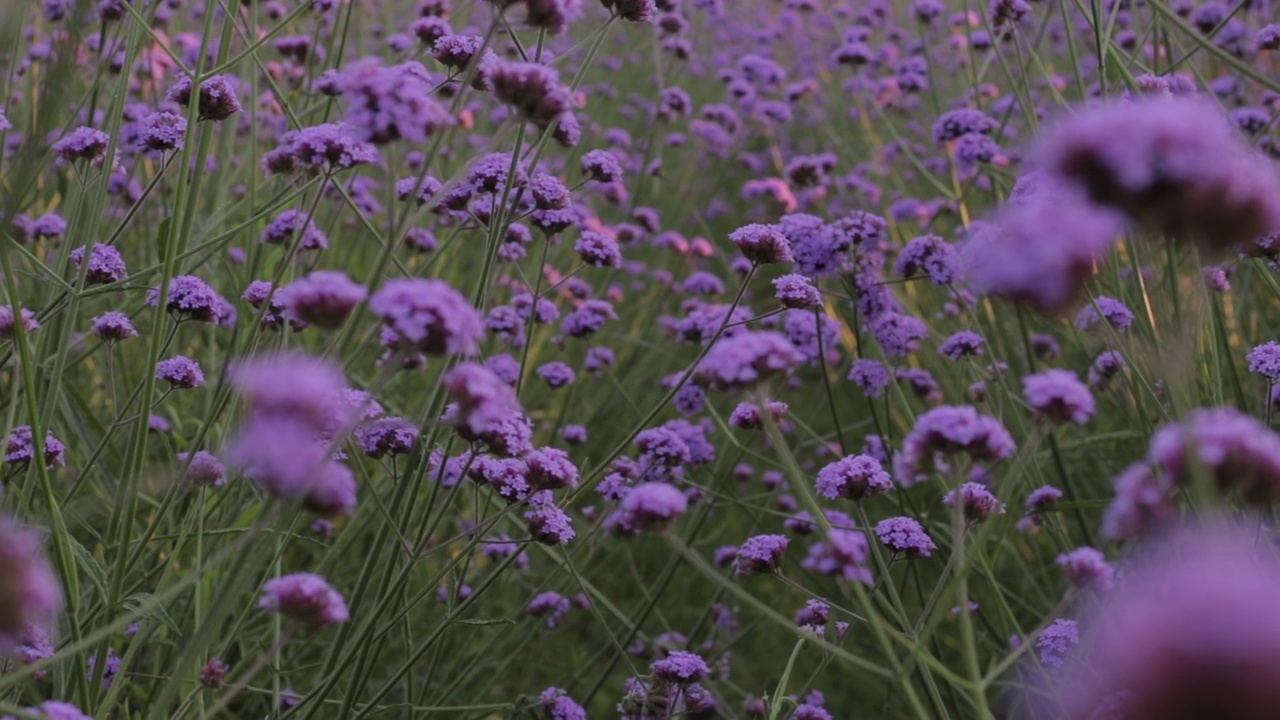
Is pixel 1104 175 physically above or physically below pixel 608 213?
above

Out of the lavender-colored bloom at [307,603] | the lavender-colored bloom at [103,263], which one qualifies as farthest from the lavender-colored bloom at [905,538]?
the lavender-colored bloom at [103,263]

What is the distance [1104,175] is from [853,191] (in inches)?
185

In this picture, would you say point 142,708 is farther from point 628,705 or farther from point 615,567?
point 615,567

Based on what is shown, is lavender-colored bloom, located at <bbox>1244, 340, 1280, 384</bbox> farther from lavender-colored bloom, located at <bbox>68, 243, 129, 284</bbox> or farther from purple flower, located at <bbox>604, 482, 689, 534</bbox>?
lavender-colored bloom, located at <bbox>68, 243, 129, 284</bbox>

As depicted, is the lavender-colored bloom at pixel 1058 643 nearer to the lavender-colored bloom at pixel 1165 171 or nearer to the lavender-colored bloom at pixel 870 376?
the lavender-colored bloom at pixel 870 376

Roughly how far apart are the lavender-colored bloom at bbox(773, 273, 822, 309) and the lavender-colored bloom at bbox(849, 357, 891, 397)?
1.90 feet

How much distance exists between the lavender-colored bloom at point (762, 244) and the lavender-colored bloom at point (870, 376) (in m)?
0.61

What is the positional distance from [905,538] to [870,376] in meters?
0.82

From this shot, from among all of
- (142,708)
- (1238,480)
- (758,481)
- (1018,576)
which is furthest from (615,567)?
(1238,480)

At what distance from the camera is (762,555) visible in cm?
188

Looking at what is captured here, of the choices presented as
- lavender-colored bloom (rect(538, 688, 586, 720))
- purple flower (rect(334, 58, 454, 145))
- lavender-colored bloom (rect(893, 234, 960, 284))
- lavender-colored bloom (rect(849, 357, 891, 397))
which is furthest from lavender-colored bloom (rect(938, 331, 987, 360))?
purple flower (rect(334, 58, 454, 145))

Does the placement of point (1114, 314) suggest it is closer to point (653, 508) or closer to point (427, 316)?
point (653, 508)

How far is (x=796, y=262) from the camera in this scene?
2438 millimetres

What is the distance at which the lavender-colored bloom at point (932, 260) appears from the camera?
2.37 metres
